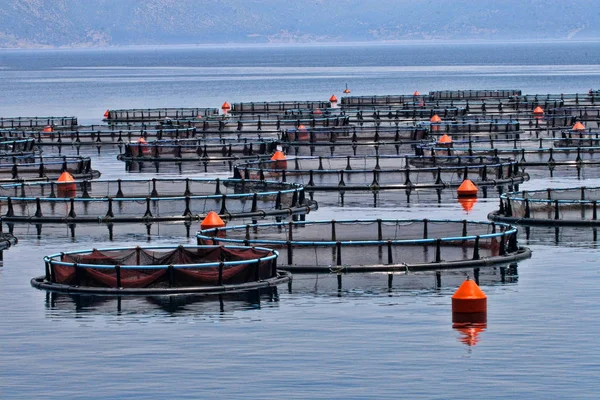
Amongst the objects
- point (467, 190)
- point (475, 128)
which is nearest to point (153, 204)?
point (467, 190)

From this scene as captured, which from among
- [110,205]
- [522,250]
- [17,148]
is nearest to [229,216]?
[110,205]

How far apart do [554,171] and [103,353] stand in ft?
202

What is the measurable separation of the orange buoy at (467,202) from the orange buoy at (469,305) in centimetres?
3078

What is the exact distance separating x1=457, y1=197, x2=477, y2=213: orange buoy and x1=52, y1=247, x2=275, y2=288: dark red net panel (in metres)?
26.8

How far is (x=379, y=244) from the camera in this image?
54.2 metres

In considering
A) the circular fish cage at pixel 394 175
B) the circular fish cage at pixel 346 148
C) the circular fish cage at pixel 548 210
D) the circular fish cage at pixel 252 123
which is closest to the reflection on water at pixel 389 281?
the circular fish cage at pixel 548 210

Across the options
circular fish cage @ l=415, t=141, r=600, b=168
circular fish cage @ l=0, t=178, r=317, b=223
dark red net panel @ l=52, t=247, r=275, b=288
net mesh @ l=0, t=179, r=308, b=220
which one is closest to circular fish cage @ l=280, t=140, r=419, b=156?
circular fish cage @ l=415, t=141, r=600, b=168

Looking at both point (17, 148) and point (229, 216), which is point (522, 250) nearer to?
point (229, 216)

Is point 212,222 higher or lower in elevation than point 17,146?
lower

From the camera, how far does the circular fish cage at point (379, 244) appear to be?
53969 millimetres

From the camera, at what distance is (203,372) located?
39125mm

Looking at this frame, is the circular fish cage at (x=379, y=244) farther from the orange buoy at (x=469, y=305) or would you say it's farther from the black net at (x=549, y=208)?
the orange buoy at (x=469, y=305)

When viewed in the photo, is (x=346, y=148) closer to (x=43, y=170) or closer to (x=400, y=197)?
(x=43, y=170)

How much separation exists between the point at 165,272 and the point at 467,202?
33.5m
